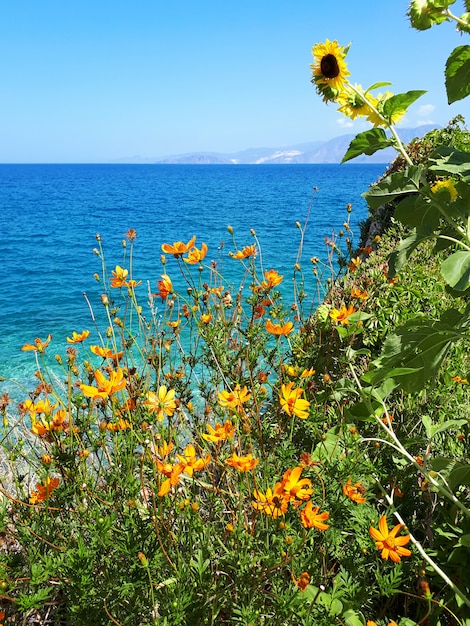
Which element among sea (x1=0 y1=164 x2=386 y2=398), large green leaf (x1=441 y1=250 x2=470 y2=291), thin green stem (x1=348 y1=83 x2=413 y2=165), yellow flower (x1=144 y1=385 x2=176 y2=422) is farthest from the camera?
sea (x1=0 y1=164 x2=386 y2=398)

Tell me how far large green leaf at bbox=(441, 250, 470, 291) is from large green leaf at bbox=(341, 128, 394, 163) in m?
0.42

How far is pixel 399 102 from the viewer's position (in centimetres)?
145

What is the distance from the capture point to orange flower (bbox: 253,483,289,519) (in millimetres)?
1253

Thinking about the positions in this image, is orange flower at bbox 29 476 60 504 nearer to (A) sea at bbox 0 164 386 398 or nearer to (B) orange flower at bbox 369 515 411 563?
(A) sea at bbox 0 164 386 398

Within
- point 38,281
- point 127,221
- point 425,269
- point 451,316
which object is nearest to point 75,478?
point 451,316

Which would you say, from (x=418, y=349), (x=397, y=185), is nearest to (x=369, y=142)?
(x=397, y=185)

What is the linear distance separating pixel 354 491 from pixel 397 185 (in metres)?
0.93

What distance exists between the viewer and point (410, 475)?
6.23ft

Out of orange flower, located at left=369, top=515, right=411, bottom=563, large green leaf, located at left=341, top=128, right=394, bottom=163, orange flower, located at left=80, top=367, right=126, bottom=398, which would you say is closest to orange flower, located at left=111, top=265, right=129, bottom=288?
orange flower, located at left=80, top=367, right=126, bottom=398

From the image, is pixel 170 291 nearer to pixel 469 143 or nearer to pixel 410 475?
pixel 410 475

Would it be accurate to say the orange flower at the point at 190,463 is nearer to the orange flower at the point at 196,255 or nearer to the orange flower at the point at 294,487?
the orange flower at the point at 294,487

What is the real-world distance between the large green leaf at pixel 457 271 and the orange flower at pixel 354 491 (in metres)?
0.65

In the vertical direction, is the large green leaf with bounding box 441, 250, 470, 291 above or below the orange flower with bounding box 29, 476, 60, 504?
above

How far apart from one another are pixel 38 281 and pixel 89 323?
19.1 feet
